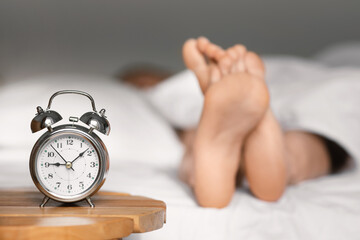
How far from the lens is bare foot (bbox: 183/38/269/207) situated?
3.03ft

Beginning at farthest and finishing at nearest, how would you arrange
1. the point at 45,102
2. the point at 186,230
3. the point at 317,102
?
the point at 45,102 → the point at 317,102 → the point at 186,230

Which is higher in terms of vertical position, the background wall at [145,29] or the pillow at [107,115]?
the background wall at [145,29]

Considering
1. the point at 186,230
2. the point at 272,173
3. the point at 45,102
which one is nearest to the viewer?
the point at 186,230

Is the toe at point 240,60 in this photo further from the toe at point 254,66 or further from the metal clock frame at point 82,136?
the metal clock frame at point 82,136

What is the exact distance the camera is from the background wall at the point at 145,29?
1987mm

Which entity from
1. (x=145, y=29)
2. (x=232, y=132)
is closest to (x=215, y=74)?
(x=232, y=132)

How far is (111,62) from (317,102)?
3.72ft

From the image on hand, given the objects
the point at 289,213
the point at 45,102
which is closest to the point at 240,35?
the point at 45,102

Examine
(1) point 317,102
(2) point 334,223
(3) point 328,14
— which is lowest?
(2) point 334,223

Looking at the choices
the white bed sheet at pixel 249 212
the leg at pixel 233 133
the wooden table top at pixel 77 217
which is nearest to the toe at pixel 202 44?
the leg at pixel 233 133

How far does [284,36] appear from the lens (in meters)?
2.29

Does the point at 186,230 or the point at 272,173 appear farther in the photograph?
the point at 272,173

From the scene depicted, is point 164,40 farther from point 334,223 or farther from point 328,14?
point 334,223

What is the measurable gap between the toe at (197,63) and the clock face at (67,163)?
1.26 feet
